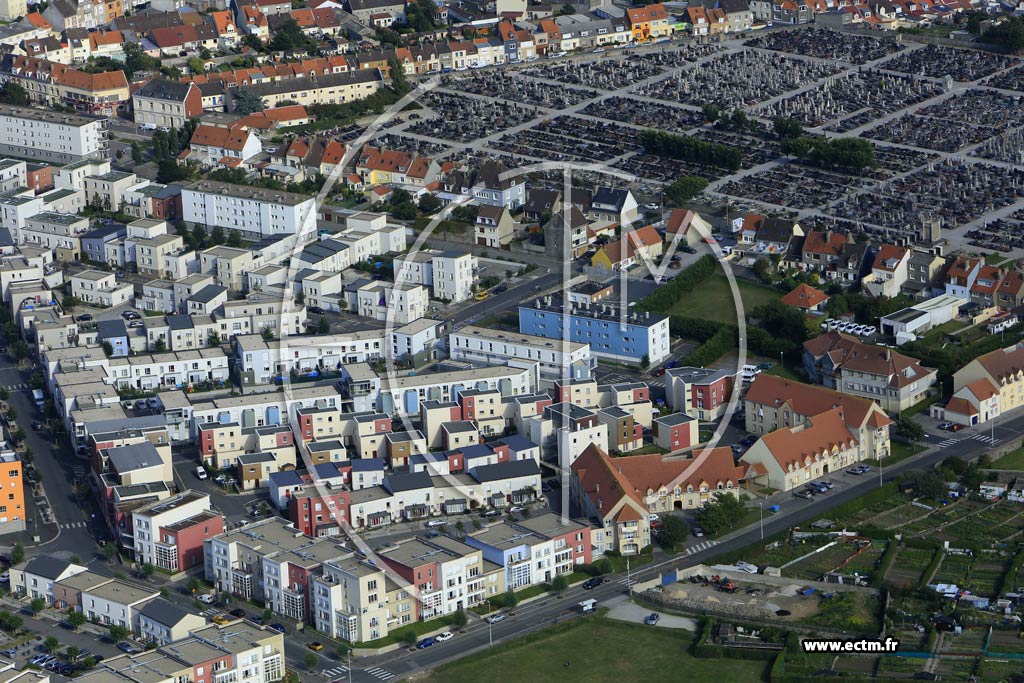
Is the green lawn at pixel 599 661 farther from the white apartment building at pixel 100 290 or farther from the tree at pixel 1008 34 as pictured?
the tree at pixel 1008 34

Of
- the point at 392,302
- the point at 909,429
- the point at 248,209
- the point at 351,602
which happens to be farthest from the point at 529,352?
the point at 248,209

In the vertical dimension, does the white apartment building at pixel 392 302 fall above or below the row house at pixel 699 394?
above

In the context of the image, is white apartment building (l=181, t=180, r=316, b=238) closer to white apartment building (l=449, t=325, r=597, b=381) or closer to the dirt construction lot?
white apartment building (l=449, t=325, r=597, b=381)

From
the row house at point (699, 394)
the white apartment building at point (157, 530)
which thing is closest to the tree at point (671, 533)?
the row house at point (699, 394)

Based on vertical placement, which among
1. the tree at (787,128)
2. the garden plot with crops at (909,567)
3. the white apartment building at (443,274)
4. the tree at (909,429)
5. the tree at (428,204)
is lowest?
the garden plot with crops at (909,567)

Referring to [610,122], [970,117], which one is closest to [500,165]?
[610,122]
